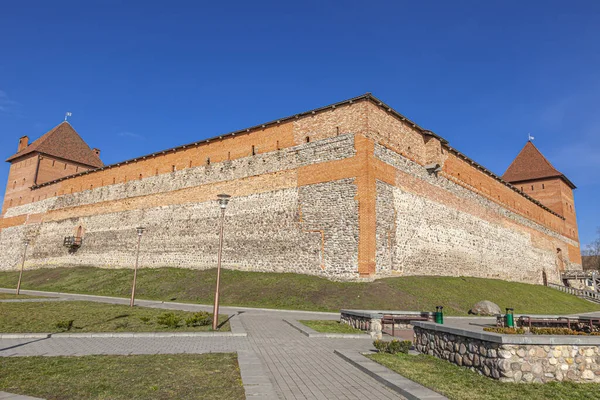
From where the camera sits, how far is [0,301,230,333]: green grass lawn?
9.52 meters

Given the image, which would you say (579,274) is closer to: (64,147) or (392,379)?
(392,379)

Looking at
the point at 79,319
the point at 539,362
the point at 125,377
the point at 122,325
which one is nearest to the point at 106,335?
the point at 122,325

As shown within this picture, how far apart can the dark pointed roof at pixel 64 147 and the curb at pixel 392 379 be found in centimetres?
4666

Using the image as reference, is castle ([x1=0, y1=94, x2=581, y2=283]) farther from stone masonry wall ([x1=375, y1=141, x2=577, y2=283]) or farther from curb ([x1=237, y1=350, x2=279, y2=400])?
curb ([x1=237, y1=350, x2=279, y2=400])

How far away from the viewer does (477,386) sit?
495 cm

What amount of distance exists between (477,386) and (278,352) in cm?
358

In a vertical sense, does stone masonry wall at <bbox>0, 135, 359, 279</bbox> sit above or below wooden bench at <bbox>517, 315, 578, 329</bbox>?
above

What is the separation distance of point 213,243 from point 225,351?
18090 millimetres

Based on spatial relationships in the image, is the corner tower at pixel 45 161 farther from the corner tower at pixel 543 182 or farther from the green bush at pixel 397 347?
the corner tower at pixel 543 182

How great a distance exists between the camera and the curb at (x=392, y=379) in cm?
434

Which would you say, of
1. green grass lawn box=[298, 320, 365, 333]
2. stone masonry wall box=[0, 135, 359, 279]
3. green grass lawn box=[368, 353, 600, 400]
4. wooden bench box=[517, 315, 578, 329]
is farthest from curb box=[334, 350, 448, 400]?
stone masonry wall box=[0, 135, 359, 279]

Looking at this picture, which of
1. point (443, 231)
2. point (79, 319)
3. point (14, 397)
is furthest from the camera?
point (443, 231)

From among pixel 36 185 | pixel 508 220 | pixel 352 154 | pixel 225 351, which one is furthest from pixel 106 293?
pixel 508 220

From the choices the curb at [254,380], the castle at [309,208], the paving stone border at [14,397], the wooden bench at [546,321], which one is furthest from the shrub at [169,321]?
the castle at [309,208]
